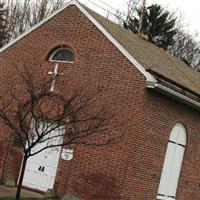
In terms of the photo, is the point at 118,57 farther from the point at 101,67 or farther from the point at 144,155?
the point at 144,155

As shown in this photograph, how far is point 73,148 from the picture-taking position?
19.9 meters

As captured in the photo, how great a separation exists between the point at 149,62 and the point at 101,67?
1.85 m

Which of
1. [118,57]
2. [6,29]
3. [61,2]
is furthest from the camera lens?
[61,2]

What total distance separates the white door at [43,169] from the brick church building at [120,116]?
4 centimetres

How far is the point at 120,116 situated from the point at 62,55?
3.81m

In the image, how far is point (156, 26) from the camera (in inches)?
2114

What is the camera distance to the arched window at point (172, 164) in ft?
67.5

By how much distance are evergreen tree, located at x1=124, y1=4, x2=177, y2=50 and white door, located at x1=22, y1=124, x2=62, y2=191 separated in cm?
3246

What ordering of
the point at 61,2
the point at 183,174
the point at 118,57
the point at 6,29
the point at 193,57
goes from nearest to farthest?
1. the point at 118,57
2. the point at 183,174
3. the point at 6,29
4. the point at 61,2
5. the point at 193,57

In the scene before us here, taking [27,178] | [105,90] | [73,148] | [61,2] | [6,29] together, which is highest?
[61,2]

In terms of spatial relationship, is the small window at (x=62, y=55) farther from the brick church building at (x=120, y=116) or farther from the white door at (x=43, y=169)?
the white door at (x=43, y=169)

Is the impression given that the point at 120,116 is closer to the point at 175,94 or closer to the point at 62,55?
the point at 175,94

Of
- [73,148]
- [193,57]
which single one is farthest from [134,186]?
[193,57]

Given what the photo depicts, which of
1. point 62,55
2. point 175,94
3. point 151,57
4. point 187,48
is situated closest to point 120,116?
point 175,94
